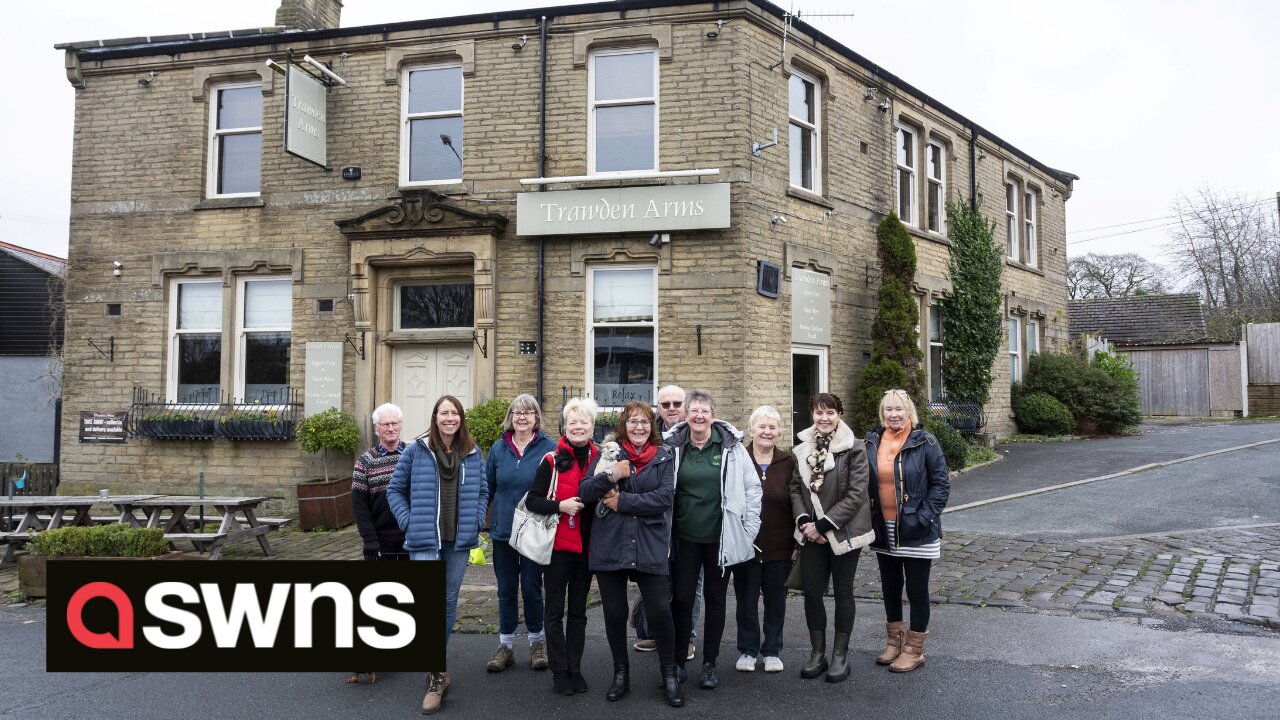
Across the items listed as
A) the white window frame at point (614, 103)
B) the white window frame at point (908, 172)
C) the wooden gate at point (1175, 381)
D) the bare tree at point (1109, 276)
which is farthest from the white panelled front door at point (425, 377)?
the bare tree at point (1109, 276)

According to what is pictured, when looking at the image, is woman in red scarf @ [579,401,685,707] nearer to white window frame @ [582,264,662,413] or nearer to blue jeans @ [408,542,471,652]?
blue jeans @ [408,542,471,652]

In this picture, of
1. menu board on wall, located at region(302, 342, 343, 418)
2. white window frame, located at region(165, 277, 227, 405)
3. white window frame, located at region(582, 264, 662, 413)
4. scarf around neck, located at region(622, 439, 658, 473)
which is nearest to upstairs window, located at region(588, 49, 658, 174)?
white window frame, located at region(582, 264, 662, 413)

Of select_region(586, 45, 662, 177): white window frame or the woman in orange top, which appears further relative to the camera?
select_region(586, 45, 662, 177): white window frame

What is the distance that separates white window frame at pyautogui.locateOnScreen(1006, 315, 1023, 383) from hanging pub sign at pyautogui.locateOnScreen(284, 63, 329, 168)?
586 inches

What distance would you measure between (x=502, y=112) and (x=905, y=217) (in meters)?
7.67

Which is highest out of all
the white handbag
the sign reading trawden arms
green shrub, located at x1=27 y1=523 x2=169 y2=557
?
the sign reading trawden arms

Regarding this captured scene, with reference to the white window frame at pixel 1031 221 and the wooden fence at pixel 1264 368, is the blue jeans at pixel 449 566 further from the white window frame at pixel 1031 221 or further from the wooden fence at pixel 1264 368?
the wooden fence at pixel 1264 368

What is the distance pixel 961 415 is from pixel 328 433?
37.1ft

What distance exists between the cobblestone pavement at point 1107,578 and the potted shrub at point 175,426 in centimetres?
345

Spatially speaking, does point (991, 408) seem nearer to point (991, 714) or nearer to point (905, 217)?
point (905, 217)

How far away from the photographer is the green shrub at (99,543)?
7750 millimetres

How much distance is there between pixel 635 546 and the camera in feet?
15.9

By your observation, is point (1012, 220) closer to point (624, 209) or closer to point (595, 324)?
point (624, 209)

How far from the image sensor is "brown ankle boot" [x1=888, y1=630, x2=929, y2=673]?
16.9 feet
